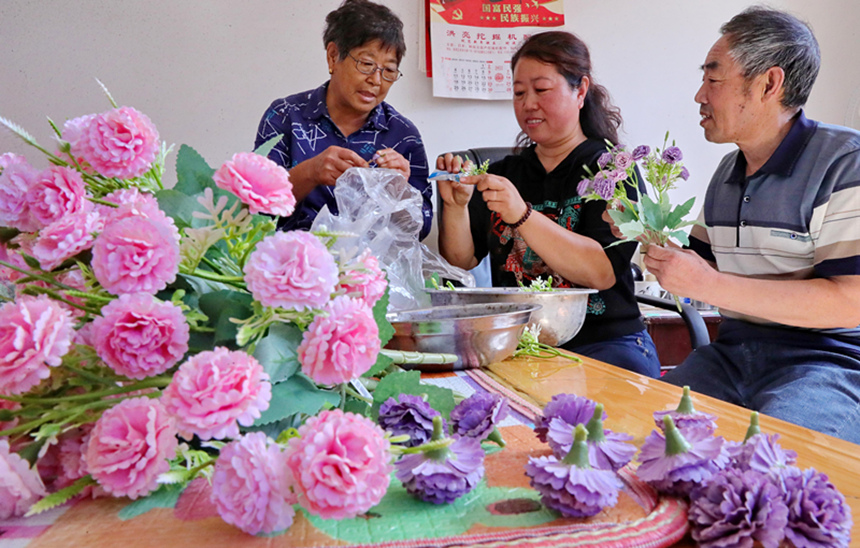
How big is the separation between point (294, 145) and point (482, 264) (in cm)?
68

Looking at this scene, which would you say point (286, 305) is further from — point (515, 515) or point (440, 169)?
point (440, 169)

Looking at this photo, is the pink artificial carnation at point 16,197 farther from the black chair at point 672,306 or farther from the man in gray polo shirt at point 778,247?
the black chair at point 672,306

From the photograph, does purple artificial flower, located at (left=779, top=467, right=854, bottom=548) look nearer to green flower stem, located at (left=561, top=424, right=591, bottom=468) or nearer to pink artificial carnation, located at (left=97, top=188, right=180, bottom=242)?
green flower stem, located at (left=561, top=424, right=591, bottom=468)

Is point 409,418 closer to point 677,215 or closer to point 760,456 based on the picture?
point 760,456

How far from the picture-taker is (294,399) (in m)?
0.43

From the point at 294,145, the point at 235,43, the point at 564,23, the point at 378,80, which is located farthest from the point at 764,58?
the point at 235,43

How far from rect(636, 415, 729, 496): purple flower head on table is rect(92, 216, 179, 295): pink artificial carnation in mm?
353

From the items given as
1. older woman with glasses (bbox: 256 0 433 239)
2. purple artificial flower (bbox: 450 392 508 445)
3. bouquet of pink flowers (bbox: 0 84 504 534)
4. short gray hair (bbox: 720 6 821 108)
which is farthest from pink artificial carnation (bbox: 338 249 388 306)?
short gray hair (bbox: 720 6 821 108)

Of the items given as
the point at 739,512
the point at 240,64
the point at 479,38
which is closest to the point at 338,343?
the point at 739,512

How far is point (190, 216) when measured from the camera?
1.56 feet

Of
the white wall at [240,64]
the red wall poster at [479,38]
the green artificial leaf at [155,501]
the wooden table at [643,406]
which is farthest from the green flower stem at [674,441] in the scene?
the red wall poster at [479,38]

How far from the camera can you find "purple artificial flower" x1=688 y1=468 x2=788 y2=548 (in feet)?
1.11

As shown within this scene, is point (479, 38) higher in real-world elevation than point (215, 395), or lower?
higher

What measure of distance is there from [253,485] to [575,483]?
0.63 ft
